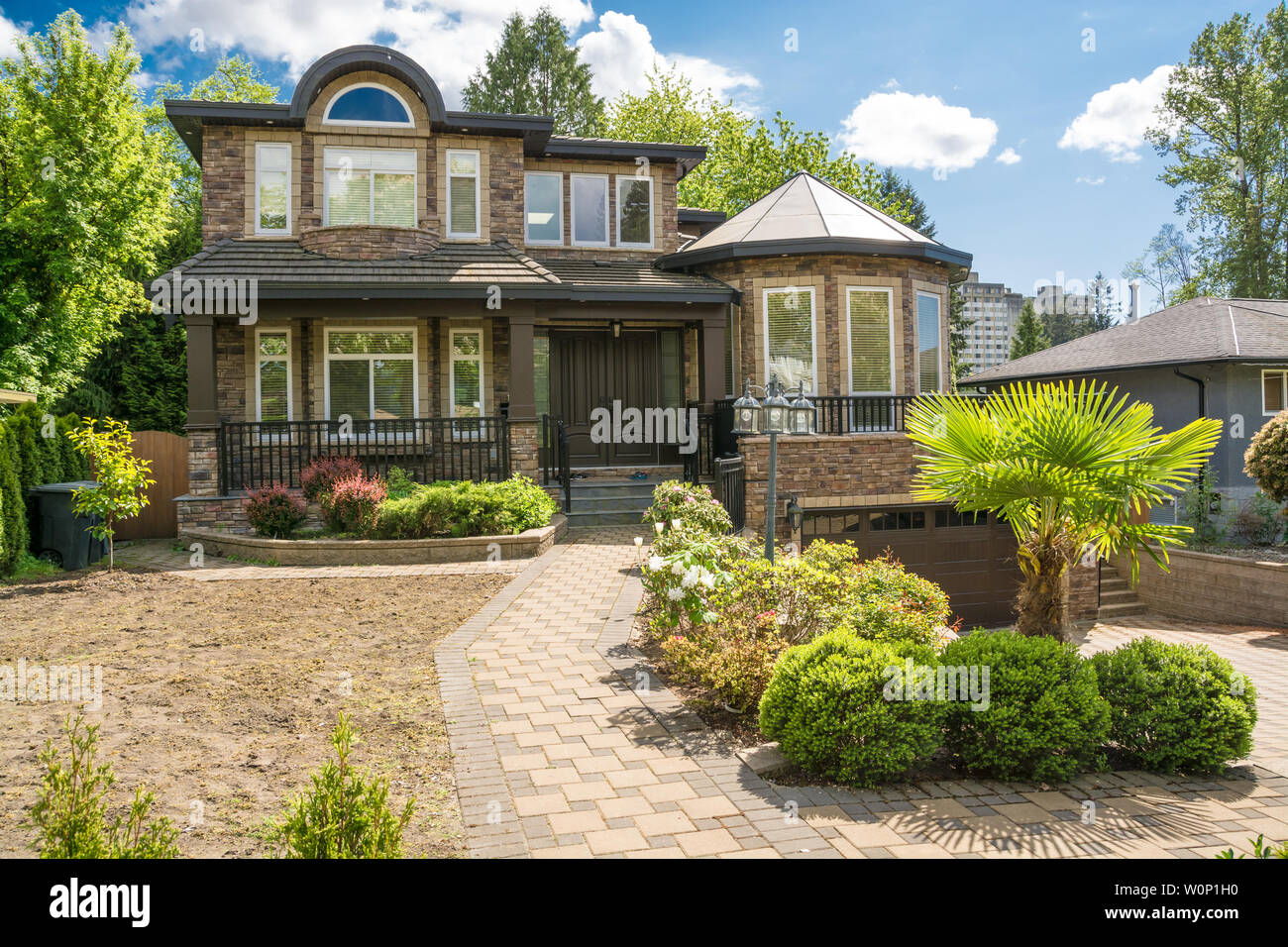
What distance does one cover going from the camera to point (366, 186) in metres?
15.4

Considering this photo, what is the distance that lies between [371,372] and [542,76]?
28065mm

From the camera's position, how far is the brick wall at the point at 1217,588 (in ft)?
40.3

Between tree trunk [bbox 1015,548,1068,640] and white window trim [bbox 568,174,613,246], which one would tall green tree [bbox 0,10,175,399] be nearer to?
white window trim [bbox 568,174,613,246]

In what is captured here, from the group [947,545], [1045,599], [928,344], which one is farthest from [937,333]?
[1045,599]

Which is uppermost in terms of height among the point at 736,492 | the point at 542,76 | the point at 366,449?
the point at 542,76

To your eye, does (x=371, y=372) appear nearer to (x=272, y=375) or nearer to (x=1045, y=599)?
(x=272, y=375)

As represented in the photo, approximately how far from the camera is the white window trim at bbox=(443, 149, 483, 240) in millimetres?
15836

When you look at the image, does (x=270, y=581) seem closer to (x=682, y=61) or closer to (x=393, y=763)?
(x=393, y=763)

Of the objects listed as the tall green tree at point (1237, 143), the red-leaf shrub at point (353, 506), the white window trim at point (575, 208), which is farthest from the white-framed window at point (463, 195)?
the tall green tree at point (1237, 143)

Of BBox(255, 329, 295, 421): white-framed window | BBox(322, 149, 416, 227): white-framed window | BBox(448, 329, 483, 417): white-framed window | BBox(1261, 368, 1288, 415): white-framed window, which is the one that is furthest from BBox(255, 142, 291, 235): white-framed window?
BBox(1261, 368, 1288, 415): white-framed window

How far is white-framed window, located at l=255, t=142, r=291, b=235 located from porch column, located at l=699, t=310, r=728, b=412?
812 centimetres

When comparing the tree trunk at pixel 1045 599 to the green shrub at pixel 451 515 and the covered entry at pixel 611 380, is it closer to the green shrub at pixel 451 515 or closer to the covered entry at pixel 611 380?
the green shrub at pixel 451 515

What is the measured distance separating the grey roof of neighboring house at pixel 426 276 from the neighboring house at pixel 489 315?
0.16 feet
